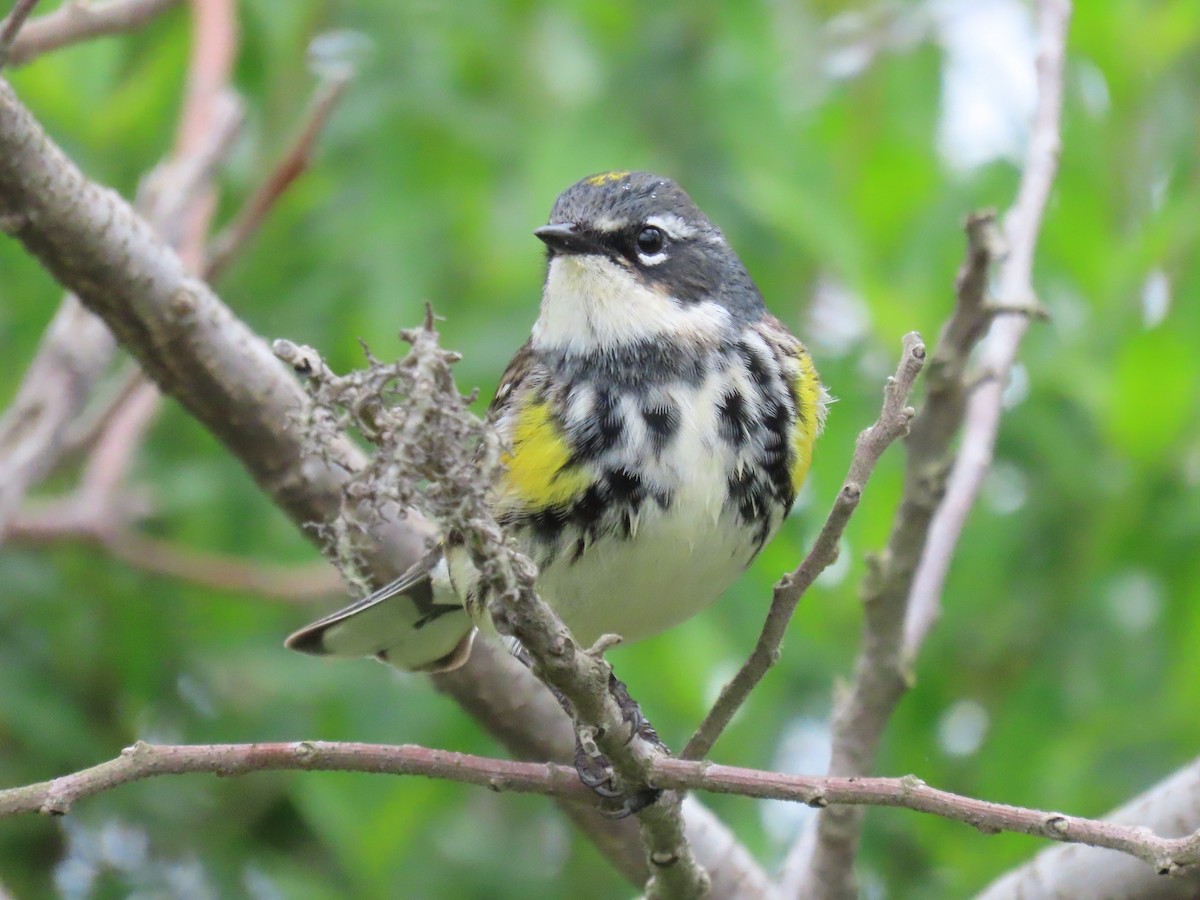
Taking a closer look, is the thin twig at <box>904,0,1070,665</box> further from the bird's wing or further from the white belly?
the bird's wing

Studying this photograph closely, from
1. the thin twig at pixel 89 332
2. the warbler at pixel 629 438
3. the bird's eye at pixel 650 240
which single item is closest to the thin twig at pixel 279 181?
the thin twig at pixel 89 332

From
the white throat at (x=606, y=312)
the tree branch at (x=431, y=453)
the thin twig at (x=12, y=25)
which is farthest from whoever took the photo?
the white throat at (x=606, y=312)

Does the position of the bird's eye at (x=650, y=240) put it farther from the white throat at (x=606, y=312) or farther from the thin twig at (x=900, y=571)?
the thin twig at (x=900, y=571)

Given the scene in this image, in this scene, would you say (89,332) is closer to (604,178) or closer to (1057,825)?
(604,178)

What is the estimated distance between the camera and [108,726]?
4.69m

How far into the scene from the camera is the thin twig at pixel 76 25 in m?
3.28

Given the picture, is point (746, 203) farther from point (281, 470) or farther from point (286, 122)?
point (281, 470)

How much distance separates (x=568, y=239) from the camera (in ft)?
12.0

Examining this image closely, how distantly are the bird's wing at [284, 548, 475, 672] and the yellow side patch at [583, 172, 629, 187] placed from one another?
40.9 inches

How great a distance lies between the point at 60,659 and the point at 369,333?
4.56 feet

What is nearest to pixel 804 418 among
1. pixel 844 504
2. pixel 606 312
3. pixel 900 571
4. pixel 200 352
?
pixel 900 571

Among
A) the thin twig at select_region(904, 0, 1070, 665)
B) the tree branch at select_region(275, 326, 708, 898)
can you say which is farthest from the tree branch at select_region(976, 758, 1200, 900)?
the tree branch at select_region(275, 326, 708, 898)

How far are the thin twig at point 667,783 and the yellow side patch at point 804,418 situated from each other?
118cm

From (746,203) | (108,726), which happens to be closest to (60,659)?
(108,726)
